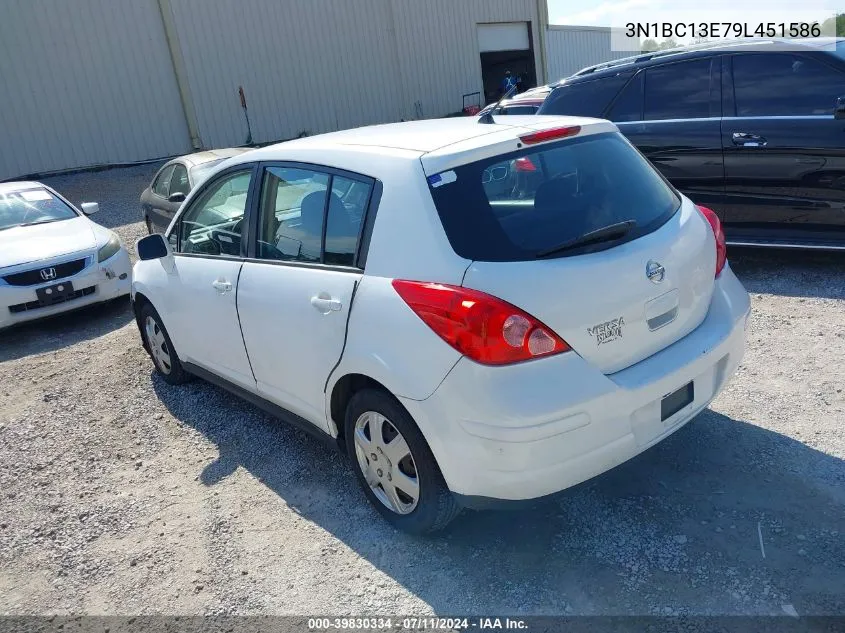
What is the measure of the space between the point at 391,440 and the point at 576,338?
93 centimetres

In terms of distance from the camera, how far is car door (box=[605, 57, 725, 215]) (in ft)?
19.6

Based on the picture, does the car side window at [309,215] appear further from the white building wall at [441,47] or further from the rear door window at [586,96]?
the white building wall at [441,47]

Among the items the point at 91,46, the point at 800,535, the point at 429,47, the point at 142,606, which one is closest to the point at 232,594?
the point at 142,606

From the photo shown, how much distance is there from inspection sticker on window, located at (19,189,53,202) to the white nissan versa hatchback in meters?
5.72

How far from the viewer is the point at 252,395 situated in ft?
13.3

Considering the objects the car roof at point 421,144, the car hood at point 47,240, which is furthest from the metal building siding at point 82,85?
the car roof at point 421,144

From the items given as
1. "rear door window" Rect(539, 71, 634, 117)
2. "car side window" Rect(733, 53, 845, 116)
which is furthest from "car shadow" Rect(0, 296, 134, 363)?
"car side window" Rect(733, 53, 845, 116)

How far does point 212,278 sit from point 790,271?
4.67 meters

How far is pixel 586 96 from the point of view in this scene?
6.67m

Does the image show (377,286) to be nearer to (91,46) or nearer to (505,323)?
(505,323)

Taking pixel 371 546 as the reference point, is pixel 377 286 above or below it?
above

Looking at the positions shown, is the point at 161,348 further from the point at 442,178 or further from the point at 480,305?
the point at 480,305

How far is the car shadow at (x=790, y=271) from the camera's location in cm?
552

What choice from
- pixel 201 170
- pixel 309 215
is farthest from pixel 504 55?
pixel 309 215
